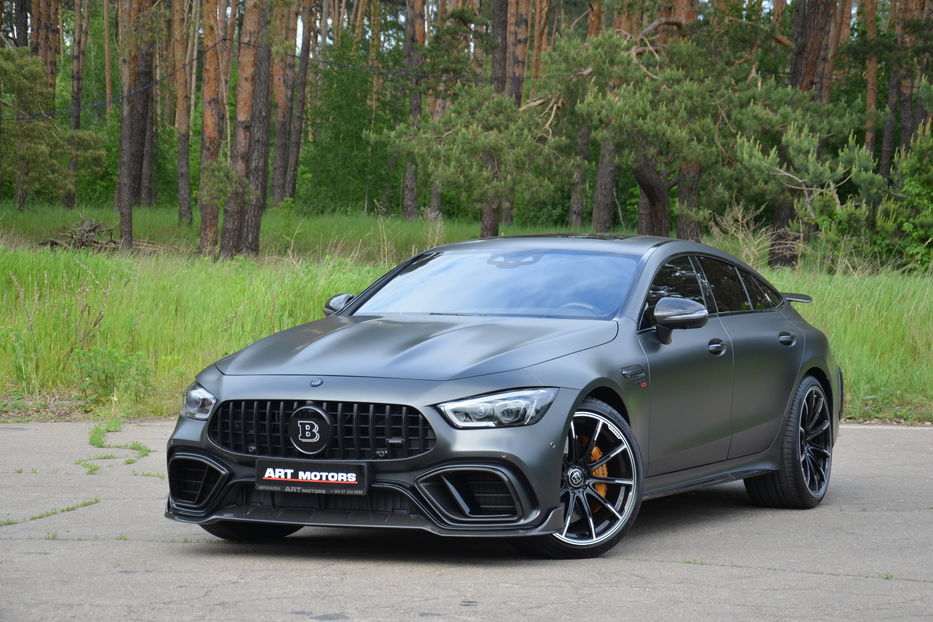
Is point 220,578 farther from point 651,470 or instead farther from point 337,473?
point 651,470

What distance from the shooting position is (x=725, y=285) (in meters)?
8.43

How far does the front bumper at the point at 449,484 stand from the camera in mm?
6039

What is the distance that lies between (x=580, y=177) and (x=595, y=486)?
82.0 feet

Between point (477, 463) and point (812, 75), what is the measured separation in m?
29.8

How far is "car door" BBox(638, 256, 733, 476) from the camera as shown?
7.07 metres

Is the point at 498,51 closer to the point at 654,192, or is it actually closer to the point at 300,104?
the point at 654,192

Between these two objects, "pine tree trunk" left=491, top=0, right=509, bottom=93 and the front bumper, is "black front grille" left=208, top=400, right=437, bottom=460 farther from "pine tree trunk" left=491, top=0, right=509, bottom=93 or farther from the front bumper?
"pine tree trunk" left=491, top=0, right=509, bottom=93

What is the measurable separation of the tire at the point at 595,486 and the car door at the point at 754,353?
54.2 inches

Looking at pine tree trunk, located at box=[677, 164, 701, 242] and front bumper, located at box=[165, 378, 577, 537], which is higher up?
front bumper, located at box=[165, 378, 577, 537]

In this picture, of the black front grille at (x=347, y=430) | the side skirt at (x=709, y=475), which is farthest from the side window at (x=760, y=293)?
the black front grille at (x=347, y=430)

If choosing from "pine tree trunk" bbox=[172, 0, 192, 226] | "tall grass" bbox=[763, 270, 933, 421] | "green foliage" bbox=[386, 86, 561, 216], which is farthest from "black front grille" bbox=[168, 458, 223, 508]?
"pine tree trunk" bbox=[172, 0, 192, 226]

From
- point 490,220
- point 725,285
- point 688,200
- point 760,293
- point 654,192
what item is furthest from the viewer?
point 490,220

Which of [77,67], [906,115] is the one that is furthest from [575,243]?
[77,67]

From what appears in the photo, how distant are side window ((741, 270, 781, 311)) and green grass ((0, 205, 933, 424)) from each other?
5.13 metres
